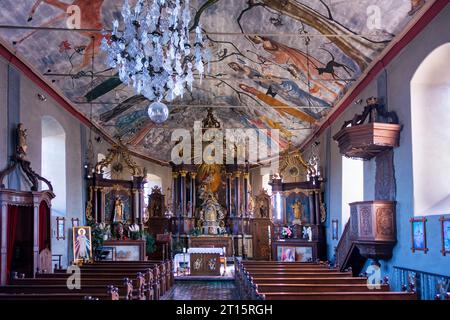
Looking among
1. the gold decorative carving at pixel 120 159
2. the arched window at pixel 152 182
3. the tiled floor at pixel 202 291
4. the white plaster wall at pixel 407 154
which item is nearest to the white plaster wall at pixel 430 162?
the white plaster wall at pixel 407 154

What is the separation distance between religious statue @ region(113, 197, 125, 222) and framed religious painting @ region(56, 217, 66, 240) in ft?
14.8

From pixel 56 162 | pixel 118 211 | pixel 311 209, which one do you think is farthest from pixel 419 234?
pixel 118 211

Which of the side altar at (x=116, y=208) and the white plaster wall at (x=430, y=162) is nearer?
the white plaster wall at (x=430, y=162)

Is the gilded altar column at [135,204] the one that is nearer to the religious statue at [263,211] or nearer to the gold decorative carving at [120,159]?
the gold decorative carving at [120,159]

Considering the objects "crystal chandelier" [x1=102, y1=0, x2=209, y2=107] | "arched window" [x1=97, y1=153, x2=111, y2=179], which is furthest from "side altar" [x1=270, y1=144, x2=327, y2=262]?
"crystal chandelier" [x1=102, y1=0, x2=209, y2=107]

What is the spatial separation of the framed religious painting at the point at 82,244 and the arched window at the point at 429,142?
32.7 feet

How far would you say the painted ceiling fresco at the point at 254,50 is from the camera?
447 inches

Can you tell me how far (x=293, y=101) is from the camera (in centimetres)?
1802

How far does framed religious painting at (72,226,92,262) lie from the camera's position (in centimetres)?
1568

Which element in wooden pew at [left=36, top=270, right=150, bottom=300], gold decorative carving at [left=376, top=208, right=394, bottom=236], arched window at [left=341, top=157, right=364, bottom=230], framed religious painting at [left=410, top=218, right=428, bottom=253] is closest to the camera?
framed religious painting at [left=410, top=218, right=428, bottom=253]

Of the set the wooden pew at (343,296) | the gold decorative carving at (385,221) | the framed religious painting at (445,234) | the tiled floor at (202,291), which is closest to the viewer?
the wooden pew at (343,296)

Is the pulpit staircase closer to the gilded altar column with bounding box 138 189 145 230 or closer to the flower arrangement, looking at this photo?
the flower arrangement

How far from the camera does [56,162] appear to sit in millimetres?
16531

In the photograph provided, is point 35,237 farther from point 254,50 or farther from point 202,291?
point 254,50
